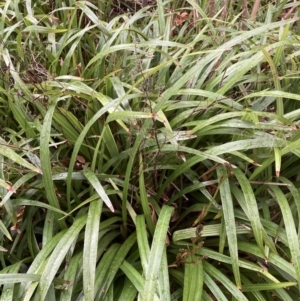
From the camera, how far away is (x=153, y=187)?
4.61ft

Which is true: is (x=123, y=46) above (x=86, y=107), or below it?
above

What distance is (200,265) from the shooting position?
119cm

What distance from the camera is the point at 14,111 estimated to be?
1.43 metres

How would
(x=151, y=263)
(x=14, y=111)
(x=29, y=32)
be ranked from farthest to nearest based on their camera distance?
(x=29, y=32)
(x=14, y=111)
(x=151, y=263)

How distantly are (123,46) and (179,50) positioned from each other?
24 cm

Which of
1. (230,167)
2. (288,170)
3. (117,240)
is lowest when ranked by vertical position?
(117,240)

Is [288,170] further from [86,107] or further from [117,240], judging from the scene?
[86,107]

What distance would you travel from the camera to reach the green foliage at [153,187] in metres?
1.14

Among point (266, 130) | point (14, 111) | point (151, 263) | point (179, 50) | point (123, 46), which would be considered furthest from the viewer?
point (179, 50)

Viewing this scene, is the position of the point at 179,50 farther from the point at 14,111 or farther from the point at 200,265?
the point at 200,265

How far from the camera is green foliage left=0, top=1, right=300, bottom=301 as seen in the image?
114cm

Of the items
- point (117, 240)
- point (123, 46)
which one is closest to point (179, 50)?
point (123, 46)

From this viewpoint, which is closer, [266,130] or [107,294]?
[107,294]

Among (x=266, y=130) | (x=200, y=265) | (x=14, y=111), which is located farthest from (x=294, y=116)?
(x=14, y=111)
